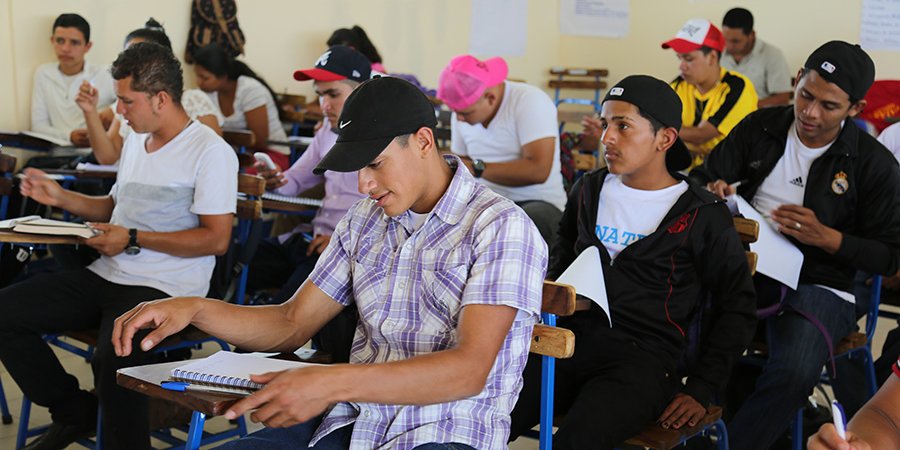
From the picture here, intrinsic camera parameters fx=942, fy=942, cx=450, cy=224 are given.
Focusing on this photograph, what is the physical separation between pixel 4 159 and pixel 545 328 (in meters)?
2.26

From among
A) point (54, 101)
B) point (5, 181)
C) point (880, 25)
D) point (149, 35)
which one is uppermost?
point (880, 25)

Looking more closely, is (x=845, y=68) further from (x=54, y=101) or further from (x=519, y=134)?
(x=54, y=101)

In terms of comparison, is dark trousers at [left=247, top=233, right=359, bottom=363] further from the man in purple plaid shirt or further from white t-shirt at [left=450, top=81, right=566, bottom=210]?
the man in purple plaid shirt

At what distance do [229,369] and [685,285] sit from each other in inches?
47.5

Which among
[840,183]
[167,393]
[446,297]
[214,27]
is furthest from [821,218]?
[214,27]

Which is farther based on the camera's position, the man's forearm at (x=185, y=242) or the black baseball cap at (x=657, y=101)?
the man's forearm at (x=185, y=242)

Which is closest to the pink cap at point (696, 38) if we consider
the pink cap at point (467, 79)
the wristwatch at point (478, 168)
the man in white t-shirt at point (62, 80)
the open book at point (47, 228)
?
the pink cap at point (467, 79)

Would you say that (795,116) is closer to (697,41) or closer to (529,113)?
(529,113)

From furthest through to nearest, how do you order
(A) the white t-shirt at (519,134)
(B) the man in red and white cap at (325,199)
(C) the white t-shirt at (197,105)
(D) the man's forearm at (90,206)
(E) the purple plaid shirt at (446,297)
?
1. (C) the white t-shirt at (197,105)
2. (A) the white t-shirt at (519,134)
3. (B) the man in red and white cap at (325,199)
4. (D) the man's forearm at (90,206)
5. (E) the purple plaid shirt at (446,297)

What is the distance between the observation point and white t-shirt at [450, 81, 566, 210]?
350cm

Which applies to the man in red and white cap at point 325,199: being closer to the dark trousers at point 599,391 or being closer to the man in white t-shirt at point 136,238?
the man in white t-shirt at point 136,238

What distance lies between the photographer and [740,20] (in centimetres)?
628

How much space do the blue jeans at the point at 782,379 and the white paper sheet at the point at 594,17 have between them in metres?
5.54

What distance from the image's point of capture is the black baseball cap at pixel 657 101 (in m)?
2.38
